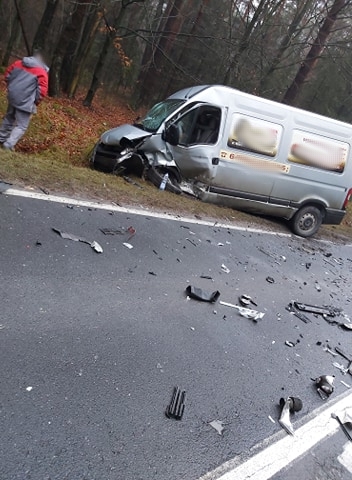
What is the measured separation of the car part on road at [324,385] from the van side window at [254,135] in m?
5.45

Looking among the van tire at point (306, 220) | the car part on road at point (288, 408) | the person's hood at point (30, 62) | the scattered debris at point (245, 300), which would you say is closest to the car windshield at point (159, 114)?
the person's hood at point (30, 62)

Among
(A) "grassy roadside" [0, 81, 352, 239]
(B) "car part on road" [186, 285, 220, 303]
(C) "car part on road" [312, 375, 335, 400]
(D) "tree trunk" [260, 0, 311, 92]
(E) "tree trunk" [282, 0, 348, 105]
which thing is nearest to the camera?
(C) "car part on road" [312, 375, 335, 400]

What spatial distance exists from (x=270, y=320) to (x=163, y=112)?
17.7ft

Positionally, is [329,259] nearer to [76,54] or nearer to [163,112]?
[163,112]

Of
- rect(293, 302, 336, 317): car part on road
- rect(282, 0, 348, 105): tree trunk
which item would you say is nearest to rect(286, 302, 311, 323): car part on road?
rect(293, 302, 336, 317): car part on road

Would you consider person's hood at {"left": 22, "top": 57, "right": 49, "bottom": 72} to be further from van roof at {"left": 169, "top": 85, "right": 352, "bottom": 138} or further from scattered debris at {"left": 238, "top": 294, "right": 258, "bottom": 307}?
scattered debris at {"left": 238, "top": 294, "right": 258, "bottom": 307}

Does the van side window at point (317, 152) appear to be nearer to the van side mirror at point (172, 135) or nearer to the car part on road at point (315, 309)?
the van side mirror at point (172, 135)

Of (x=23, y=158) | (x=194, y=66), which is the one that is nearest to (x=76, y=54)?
(x=194, y=66)

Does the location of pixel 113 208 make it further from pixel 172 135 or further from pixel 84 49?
pixel 84 49

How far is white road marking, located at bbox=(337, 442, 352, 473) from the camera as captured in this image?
311cm

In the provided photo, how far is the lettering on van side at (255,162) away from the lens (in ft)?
27.5

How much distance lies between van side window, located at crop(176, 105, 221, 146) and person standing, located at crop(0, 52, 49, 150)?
2.69 metres

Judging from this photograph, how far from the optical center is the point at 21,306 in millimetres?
3215

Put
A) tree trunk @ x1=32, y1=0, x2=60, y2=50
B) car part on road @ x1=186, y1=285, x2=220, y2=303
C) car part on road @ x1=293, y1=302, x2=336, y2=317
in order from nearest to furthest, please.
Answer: car part on road @ x1=186, y1=285, x2=220, y2=303 < car part on road @ x1=293, y1=302, x2=336, y2=317 < tree trunk @ x1=32, y1=0, x2=60, y2=50
